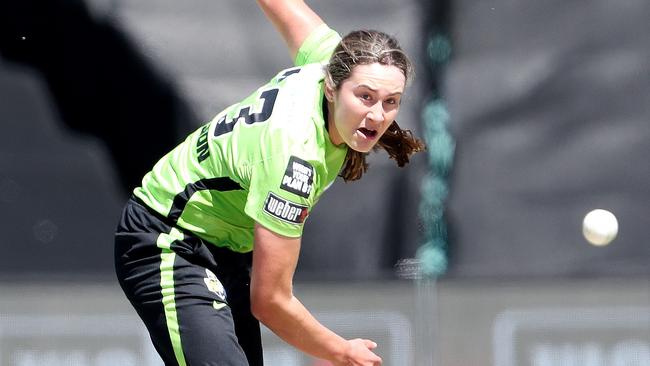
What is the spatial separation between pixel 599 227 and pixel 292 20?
2.03 metres

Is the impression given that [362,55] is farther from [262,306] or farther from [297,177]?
[262,306]

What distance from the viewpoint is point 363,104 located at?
2807 millimetres

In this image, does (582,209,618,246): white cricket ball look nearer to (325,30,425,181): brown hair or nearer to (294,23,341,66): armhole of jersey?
(294,23,341,66): armhole of jersey

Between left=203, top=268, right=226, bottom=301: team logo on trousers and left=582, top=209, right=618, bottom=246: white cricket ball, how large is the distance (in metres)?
2.23

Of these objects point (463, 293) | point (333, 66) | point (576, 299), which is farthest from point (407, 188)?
point (333, 66)

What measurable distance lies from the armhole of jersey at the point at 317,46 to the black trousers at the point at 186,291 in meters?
0.57

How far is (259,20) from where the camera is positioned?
15.9 ft

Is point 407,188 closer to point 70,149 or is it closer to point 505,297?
point 505,297

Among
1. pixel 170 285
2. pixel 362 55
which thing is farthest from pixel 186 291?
pixel 362 55

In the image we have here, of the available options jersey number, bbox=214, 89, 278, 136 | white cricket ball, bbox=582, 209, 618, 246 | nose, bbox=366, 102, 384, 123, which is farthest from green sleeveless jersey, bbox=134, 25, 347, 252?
white cricket ball, bbox=582, 209, 618, 246

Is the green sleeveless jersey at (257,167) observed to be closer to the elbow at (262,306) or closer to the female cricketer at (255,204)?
the female cricketer at (255,204)

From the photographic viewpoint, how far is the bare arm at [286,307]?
9.13 feet

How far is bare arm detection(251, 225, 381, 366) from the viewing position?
278cm

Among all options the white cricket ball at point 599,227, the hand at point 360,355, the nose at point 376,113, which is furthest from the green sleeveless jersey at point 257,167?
the white cricket ball at point 599,227
